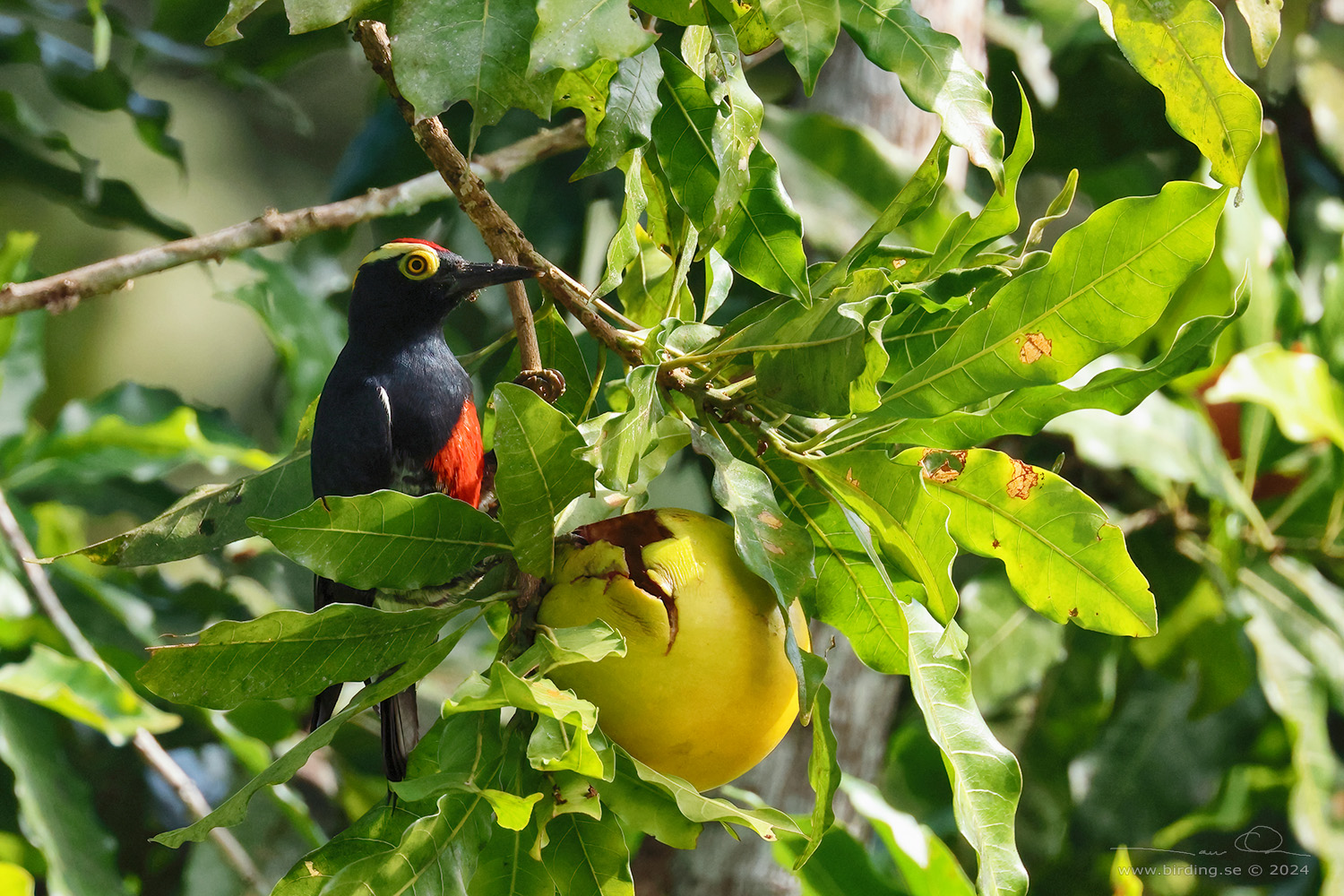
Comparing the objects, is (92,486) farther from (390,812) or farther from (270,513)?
(390,812)

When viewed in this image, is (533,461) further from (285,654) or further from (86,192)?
(86,192)

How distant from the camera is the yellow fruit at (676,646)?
61 cm

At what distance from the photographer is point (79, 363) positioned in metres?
3.91

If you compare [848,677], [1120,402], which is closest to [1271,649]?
[848,677]

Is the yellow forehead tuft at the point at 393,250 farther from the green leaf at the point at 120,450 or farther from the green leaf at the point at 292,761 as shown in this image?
the green leaf at the point at 120,450

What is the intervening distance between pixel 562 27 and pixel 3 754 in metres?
1.39

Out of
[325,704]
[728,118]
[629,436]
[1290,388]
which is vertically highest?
[728,118]

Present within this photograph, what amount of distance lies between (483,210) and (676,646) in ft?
0.98

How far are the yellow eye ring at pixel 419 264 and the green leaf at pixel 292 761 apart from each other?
1.07ft

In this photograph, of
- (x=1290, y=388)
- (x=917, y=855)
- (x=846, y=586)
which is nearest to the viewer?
(x=846, y=586)

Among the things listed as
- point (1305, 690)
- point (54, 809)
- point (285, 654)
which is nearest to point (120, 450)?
point (54, 809)

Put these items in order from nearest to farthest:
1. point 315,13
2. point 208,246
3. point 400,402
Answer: point 315,13 < point 400,402 < point 208,246

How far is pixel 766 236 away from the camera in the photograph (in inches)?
26.3
